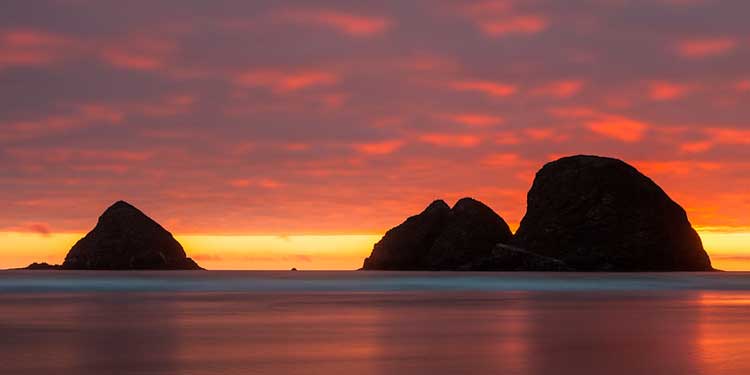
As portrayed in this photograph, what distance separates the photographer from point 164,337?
30.9 meters

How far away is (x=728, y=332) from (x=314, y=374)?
17585 millimetres

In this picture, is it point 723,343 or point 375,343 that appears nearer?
point 723,343

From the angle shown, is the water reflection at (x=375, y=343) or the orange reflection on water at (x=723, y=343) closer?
the water reflection at (x=375, y=343)

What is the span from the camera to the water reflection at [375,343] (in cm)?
2225

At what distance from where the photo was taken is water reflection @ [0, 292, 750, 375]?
2225cm

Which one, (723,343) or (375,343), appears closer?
(723,343)

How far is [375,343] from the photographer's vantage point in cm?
2884

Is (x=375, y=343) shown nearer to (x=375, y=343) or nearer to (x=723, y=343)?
(x=375, y=343)

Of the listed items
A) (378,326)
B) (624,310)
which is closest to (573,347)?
(378,326)

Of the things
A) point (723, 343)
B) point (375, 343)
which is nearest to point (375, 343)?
point (375, 343)

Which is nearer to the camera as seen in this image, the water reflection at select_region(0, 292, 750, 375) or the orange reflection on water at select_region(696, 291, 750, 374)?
the water reflection at select_region(0, 292, 750, 375)

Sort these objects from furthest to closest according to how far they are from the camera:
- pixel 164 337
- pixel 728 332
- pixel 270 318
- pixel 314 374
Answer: pixel 270 318
pixel 728 332
pixel 164 337
pixel 314 374

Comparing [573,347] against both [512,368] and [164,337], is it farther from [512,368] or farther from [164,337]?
[164,337]

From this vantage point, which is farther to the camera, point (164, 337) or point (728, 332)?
point (728, 332)
